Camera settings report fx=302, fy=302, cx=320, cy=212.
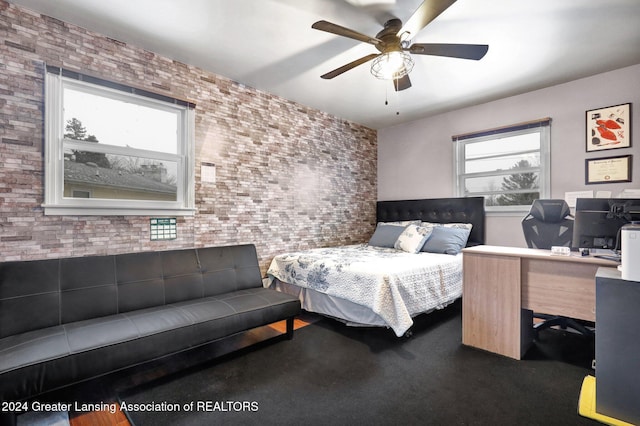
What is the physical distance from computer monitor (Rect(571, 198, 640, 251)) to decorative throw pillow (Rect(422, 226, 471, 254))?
153 centimetres

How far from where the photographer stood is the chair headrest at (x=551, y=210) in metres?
2.69

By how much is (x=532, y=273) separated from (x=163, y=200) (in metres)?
3.17

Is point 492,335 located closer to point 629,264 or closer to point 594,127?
point 629,264

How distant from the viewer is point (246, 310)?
235 cm

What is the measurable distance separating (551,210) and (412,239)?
1.42 metres

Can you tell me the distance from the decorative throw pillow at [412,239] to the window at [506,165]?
911 mm

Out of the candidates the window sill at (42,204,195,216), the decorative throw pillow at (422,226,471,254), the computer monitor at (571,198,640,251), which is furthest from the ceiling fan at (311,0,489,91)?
the decorative throw pillow at (422,226,471,254)

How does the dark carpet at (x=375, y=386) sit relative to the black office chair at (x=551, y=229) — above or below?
below

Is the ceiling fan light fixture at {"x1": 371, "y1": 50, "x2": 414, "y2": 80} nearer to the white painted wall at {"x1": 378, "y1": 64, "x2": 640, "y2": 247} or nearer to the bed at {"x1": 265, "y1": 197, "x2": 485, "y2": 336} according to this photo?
the bed at {"x1": 265, "y1": 197, "x2": 485, "y2": 336}

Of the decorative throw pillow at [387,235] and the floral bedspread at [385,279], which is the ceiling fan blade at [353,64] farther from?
the decorative throw pillow at [387,235]

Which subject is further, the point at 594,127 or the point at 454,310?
the point at 454,310

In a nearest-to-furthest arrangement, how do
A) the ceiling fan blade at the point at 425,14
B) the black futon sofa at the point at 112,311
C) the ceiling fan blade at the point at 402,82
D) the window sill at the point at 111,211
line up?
the black futon sofa at the point at 112,311 → the ceiling fan blade at the point at 425,14 → the window sill at the point at 111,211 → the ceiling fan blade at the point at 402,82

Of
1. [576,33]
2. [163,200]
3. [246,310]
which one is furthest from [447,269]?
[163,200]

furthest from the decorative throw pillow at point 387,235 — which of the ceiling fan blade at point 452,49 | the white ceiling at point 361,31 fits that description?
the ceiling fan blade at point 452,49
